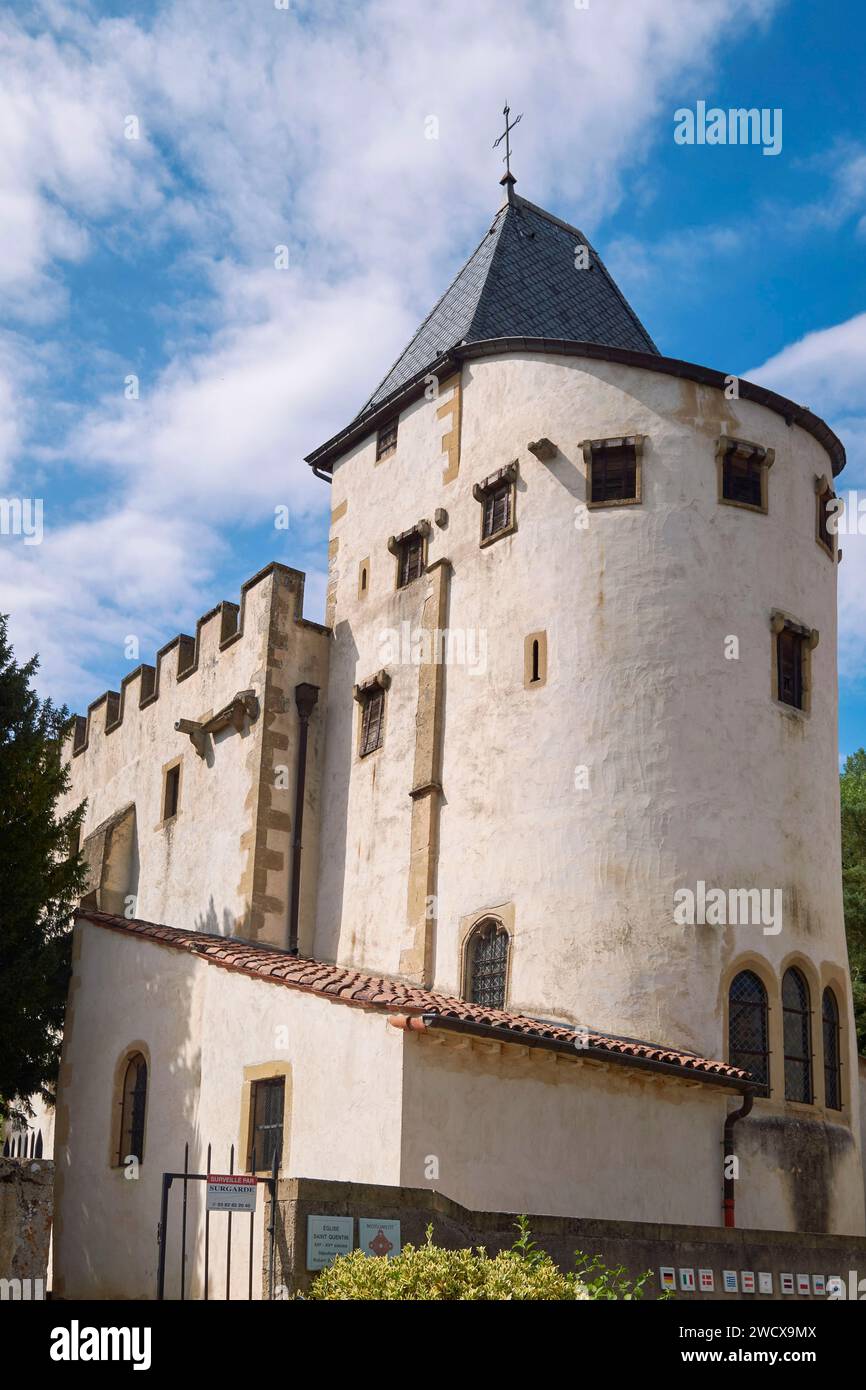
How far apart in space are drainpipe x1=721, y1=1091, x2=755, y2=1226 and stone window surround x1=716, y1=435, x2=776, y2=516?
8.72m

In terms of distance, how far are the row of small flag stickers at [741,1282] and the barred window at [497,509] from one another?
40.4 ft

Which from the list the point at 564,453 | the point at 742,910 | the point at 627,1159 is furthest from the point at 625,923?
the point at 564,453

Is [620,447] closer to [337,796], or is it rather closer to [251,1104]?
[337,796]

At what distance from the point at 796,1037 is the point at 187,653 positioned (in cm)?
1453

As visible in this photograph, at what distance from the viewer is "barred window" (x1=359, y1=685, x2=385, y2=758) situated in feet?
84.7

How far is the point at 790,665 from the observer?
23266 millimetres

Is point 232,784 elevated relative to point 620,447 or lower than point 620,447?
lower

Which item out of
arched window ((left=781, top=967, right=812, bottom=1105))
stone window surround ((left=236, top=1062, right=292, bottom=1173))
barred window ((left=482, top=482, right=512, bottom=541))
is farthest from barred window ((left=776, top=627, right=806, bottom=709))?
stone window surround ((left=236, top=1062, right=292, bottom=1173))

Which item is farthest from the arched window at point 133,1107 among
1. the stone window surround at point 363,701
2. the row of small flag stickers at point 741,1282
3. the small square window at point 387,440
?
the small square window at point 387,440

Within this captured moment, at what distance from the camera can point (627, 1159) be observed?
59.8 feet

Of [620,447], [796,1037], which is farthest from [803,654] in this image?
[796,1037]

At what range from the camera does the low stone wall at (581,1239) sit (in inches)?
488

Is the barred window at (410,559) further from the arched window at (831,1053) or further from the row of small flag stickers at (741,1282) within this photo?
the row of small flag stickers at (741,1282)
